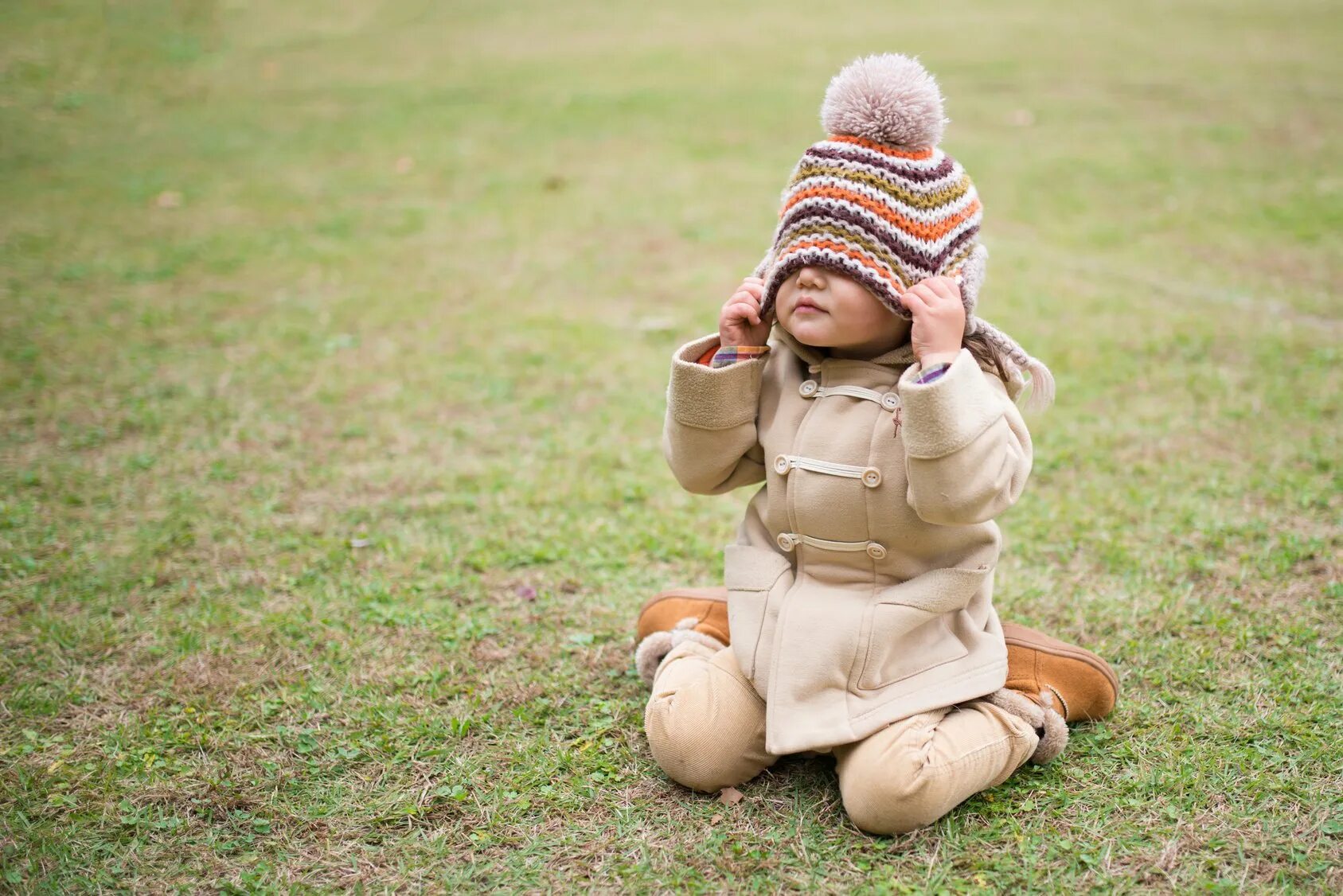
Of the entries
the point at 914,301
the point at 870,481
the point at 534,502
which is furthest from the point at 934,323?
the point at 534,502

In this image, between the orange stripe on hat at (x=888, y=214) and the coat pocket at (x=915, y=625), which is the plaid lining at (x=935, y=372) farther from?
the coat pocket at (x=915, y=625)

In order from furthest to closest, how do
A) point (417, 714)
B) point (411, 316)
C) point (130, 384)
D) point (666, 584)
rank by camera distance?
point (411, 316), point (130, 384), point (666, 584), point (417, 714)

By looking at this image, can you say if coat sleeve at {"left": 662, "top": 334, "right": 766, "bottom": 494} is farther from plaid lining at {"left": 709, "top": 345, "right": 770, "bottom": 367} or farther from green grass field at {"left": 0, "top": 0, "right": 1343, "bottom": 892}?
green grass field at {"left": 0, "top": 0, "right": 1343, "bottom": 892}

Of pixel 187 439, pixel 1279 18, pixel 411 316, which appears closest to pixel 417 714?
pixel 187 439

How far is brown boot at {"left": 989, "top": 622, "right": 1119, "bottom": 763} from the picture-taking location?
2.56 meters

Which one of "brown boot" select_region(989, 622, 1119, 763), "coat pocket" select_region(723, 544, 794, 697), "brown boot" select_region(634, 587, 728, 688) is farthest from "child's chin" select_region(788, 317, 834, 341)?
"brown boot" select_region(989, 622, 1119, 763)

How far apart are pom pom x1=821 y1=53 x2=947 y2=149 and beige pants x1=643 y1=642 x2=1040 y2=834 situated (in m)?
1.19

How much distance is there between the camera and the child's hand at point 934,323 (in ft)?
7.18

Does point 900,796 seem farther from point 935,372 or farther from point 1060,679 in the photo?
point 935,372

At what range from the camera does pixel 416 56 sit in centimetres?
1352

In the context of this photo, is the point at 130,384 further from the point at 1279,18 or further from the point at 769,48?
the point at 1279,18

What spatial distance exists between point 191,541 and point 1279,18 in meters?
15.9

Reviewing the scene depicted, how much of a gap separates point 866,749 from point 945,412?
2.34 ft

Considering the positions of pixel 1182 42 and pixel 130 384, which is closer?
pixel 130 384
